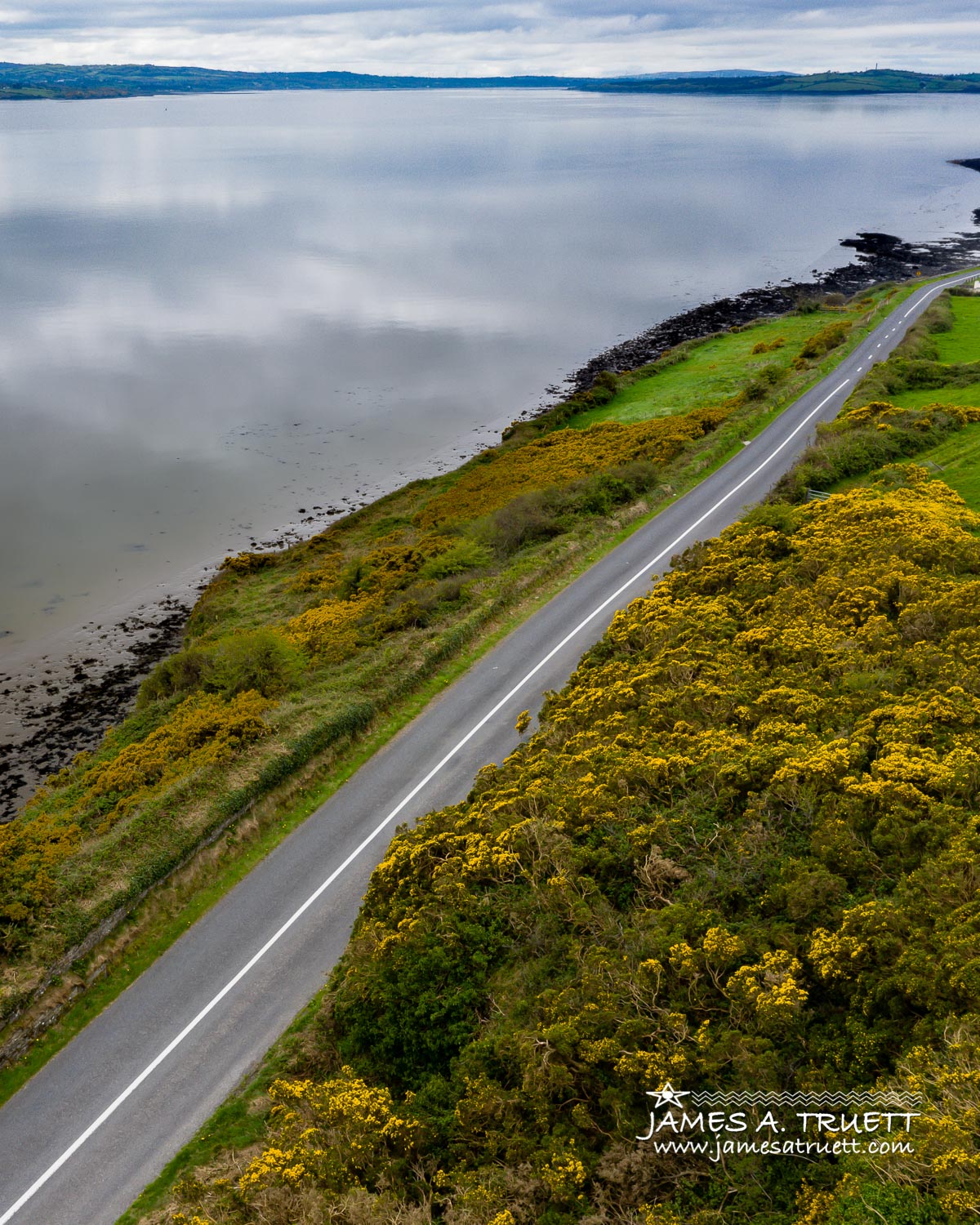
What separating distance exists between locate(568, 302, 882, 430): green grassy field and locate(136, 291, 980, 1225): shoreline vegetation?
41.8m

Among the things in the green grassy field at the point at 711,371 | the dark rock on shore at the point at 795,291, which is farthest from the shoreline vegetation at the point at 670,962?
the dark rock on shore at the point at 795,291

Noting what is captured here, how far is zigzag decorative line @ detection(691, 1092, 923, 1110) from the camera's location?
10.1m

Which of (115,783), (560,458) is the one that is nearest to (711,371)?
(560,458)

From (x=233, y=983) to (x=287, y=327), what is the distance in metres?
81.2

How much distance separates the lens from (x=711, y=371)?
71.6 metres

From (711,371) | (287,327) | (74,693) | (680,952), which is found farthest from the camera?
(287,327)

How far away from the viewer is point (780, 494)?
120 ft

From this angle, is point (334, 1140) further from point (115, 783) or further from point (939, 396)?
point (939, 396)

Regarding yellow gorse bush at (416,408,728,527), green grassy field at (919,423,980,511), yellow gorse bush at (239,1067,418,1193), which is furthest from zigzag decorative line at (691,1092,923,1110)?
yellow gorse bush at (416,408,728,527)

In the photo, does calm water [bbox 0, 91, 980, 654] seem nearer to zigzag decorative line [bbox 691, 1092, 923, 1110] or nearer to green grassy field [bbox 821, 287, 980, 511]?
green grassy field [bbox 821, 287, 980, 511]

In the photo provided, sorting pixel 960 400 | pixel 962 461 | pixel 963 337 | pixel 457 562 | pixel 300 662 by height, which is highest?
pixel 963 337

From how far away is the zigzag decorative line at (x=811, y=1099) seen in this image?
399 inches

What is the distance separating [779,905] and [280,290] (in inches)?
4052

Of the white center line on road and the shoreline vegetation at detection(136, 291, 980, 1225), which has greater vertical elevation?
the shoreline vegetation at detection(136, 291, 980, 1225)
